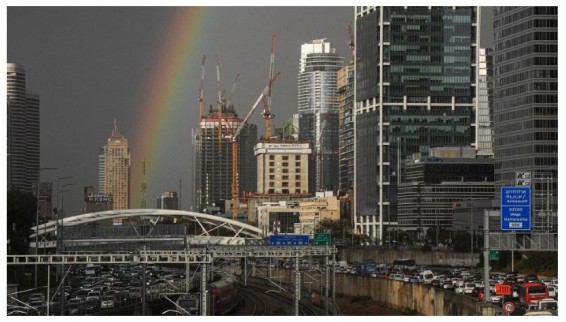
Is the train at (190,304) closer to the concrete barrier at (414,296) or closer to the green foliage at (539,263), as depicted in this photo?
the concrete barrier at (414,296)

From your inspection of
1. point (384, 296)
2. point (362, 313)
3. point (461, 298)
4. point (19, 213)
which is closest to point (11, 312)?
point (461, 298)

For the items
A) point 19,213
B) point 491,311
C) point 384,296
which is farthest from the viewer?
point 19,213

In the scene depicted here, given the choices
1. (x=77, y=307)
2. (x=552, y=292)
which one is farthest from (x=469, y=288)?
(x=77, y=307)

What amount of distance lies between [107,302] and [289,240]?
50.8 m

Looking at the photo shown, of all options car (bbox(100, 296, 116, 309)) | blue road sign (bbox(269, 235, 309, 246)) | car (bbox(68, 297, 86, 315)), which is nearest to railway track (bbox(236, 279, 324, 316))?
blue road sign (bbox(269, 235, 309, 246))

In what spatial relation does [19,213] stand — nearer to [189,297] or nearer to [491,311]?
[189,297]

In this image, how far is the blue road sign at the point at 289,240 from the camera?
169m

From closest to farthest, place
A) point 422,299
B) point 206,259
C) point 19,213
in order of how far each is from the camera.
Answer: point 206,259
point 422,299
point 19,213

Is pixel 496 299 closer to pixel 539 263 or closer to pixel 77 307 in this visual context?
pixel 77 307

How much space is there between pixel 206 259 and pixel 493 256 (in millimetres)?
41624

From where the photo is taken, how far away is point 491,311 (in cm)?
8644

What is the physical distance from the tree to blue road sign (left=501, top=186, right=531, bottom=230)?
294ft

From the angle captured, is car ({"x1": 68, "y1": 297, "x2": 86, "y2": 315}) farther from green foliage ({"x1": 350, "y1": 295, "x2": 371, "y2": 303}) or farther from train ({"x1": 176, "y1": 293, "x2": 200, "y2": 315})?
green foliage ({"x1": 350, "y1": 295, "x2": 371, "y2": 303})
